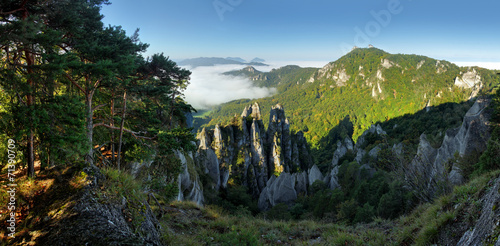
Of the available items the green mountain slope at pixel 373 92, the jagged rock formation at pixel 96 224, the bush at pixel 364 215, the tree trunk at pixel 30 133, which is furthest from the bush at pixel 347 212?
the green mountain slope at pixel 373 92

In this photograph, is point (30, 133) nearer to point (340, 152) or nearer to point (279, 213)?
point (279, 213)

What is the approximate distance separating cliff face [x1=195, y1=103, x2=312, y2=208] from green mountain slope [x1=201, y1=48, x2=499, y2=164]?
47.8 metres

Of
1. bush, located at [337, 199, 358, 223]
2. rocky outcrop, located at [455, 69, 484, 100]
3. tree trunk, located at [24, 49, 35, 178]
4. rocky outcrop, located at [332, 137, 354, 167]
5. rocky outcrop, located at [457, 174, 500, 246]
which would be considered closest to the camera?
rocky outcrop, located at [457, 174, 500, 246]

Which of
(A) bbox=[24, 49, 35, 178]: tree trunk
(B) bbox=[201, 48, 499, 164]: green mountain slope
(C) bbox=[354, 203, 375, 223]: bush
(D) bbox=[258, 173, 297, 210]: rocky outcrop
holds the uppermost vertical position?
(B) bbox=[201, 48, 499, 164]: green mountain slope

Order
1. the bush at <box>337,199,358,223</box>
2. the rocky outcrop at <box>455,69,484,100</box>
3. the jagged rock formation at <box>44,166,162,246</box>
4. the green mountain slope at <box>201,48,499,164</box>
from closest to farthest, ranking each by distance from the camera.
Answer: the jagged rock formation at <box>44,166,162,246</box> < the bush at <box>337,199,358,223</box> < the rocky outcrop at <box>455,69,484,100</box> < the green mountain slope at <box>201,48,499,164</box>

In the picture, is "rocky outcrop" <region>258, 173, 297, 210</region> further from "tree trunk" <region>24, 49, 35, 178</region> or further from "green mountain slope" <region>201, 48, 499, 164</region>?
"green mountain slope" <region>201, 48, 499, 164</region>

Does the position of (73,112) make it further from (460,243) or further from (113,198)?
(460,243)

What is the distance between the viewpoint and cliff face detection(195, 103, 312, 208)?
94.8 feet

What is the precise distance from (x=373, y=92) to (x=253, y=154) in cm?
13004

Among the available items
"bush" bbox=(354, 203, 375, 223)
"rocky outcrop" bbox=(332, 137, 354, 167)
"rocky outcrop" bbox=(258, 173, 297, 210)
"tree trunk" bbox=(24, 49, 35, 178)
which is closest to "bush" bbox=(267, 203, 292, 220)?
"rocky outcrop" bbox=(258, 173, 297, 210)

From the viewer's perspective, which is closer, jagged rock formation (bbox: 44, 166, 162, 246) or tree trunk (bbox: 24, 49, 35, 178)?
jagged rock formation (bbox: 44, 166, 162, 246)

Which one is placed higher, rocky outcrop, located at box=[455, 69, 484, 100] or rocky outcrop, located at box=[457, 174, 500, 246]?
rocky outcrop, located at box=[455, 69, 484, 100]

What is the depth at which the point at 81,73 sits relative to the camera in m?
6.89

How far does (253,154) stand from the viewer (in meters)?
44.3
